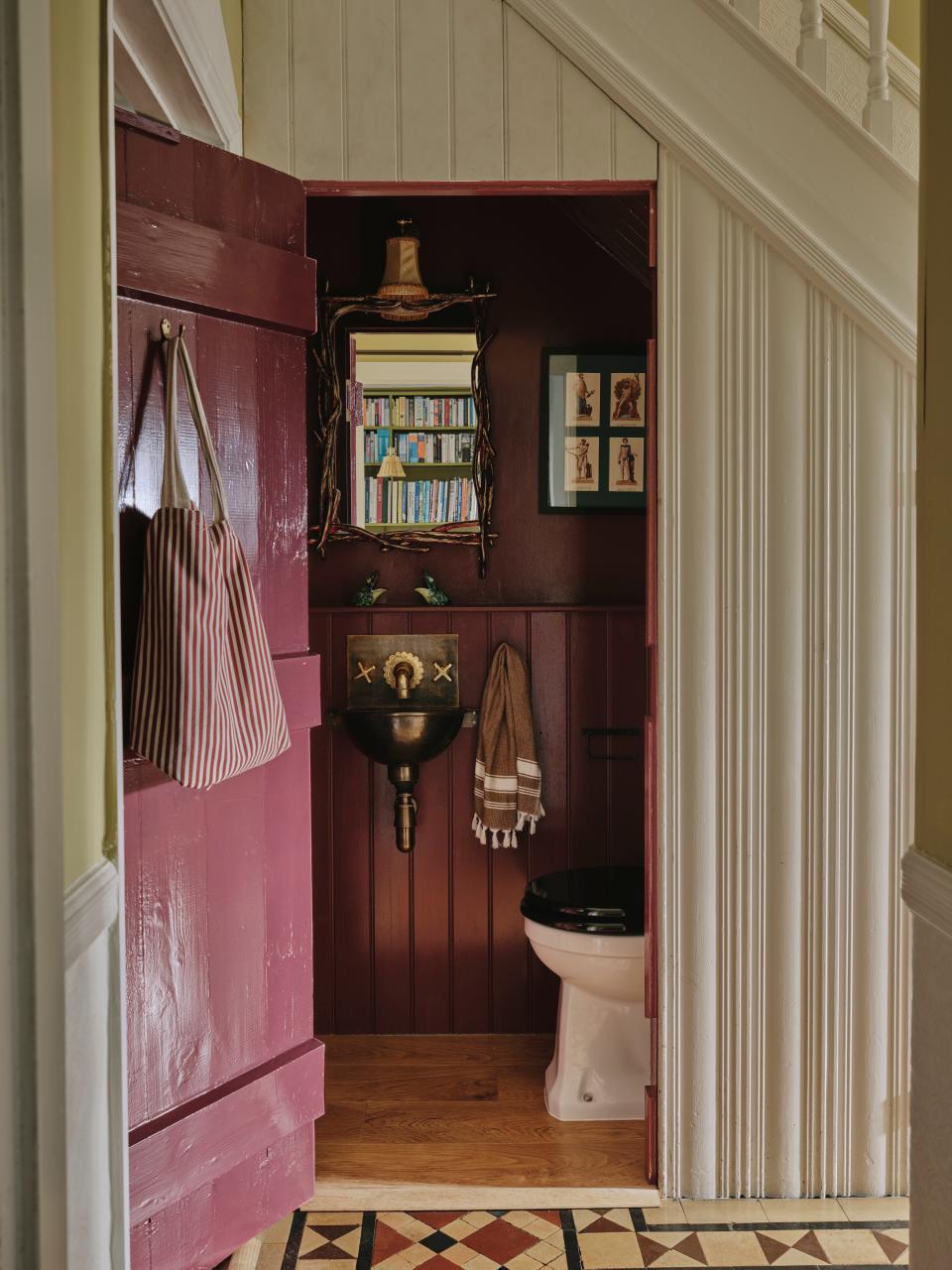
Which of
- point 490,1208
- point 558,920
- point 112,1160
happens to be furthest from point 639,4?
point 490,1208

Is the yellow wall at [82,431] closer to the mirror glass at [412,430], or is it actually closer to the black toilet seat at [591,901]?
the black toilet seat at [591,901]

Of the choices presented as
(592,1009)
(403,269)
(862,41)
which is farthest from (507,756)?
(862,41)

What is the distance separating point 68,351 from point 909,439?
1.69 metres

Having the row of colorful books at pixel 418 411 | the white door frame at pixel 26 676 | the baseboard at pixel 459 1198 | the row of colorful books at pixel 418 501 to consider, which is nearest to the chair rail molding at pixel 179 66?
the white door frame at pixel 26 676

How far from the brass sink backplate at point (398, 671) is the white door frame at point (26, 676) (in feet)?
7.00

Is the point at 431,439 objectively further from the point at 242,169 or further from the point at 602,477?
the point at 242,169

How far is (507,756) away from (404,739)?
1.02 feet

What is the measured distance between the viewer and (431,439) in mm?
3129

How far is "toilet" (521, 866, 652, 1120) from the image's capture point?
8.61ft

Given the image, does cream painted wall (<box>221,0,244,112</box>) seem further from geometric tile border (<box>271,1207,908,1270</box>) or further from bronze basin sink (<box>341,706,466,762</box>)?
geometric tile border (<box>271,1207,908,1270</box>)

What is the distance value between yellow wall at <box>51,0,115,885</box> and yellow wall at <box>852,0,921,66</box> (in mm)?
2385

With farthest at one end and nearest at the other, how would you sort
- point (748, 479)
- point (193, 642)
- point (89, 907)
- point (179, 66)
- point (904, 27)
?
point (904, 27), point (748, 479), point (179, 66), point (193, 642), point (89, 907)

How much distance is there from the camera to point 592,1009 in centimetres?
272

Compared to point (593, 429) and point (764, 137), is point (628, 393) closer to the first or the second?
point (593, 429)
